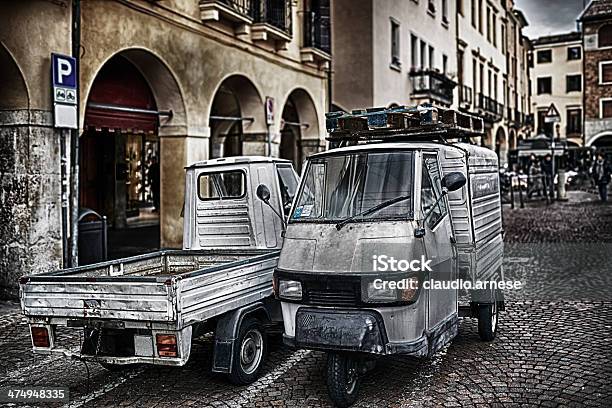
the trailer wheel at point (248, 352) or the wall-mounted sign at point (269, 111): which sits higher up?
the wall-mounted sign at point (269, 111)

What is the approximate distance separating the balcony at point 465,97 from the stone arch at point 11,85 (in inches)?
1132

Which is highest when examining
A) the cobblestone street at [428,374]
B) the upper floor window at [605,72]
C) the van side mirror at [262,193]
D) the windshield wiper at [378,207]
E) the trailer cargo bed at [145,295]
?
the upper floor window at [605,72]

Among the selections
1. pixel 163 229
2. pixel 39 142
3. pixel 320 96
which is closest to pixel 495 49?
pixel 320 96

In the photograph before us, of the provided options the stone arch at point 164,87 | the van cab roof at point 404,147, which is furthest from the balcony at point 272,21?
the van cab roof at point 404,147

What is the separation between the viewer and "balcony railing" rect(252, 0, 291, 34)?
1667 centimetres

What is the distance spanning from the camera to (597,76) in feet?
189

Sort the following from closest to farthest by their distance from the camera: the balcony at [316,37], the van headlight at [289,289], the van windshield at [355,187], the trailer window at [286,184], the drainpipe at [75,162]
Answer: the van headlight at [289,289]
the van windshield at [355,187]
the trailer window at [286,184]
the drainpipe at [75,162]
the balcony at [316,37]

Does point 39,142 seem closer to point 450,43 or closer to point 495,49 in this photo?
point 450,43

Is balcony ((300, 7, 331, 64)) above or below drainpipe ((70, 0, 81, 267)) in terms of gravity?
above

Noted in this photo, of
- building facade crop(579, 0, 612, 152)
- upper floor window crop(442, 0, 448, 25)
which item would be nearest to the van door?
upper floor window crop(442, 0, 448, 25)

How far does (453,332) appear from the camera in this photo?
675 cm

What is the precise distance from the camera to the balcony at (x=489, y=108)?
40.9 m

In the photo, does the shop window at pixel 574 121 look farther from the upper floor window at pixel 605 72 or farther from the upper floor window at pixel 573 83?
the upper floor window at pixel 605 72

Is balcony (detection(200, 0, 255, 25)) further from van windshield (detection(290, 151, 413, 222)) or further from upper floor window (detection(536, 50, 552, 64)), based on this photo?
upper floor window (detection(536, 50, 552, 64))
